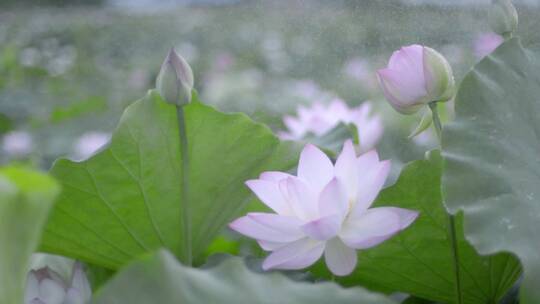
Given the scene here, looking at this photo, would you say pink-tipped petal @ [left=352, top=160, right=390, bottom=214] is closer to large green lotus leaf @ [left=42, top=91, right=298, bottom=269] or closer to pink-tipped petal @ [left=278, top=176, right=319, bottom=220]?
pink-tipped petal @ [left=278, top=176, right=319, bottom=220]

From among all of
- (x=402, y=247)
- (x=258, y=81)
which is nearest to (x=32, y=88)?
(x=258, y=81)

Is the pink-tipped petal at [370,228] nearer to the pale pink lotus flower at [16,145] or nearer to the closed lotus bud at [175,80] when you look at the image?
the closed lotus bud at [175,80]

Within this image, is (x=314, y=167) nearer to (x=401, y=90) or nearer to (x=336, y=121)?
(x=401, y=90)

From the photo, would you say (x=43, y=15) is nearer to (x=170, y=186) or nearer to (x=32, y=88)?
(x=32, y=88)

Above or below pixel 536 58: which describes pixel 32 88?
below

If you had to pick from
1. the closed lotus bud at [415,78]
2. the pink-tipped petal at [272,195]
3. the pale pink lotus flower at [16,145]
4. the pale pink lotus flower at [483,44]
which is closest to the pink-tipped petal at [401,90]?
the closed lotus bud at [415,78]

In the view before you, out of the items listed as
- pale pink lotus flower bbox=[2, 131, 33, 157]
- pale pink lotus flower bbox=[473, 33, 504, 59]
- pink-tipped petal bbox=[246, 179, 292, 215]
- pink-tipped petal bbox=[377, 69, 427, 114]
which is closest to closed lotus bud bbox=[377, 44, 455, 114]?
pink-tipped petal bbox=[377, 69, 427, 114]
